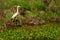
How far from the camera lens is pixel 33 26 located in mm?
22453

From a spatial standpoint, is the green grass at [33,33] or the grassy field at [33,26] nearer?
the green grass at [33,33]

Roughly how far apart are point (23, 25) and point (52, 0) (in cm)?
593

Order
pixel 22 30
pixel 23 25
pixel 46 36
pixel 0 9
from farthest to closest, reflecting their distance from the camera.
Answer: pixel 0 9
pixel 23 25
pixel 22 30
pixel 46 36

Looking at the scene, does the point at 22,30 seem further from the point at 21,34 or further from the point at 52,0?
the point at 52,0

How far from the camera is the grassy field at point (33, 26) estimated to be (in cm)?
1979

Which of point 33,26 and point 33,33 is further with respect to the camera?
point 33,26

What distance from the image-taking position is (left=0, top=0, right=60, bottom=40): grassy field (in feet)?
64.9

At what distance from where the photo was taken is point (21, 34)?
20156 millimetres

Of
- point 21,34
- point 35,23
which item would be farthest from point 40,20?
point 21,34

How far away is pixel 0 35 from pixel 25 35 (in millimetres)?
1981

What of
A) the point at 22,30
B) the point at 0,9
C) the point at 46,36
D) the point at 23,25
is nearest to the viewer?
the point at 46,36

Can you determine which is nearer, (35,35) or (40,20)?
(35,35)

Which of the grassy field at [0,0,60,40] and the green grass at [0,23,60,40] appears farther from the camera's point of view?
the grassy field at [0,0,60,40]

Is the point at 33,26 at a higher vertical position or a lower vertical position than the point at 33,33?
lower
